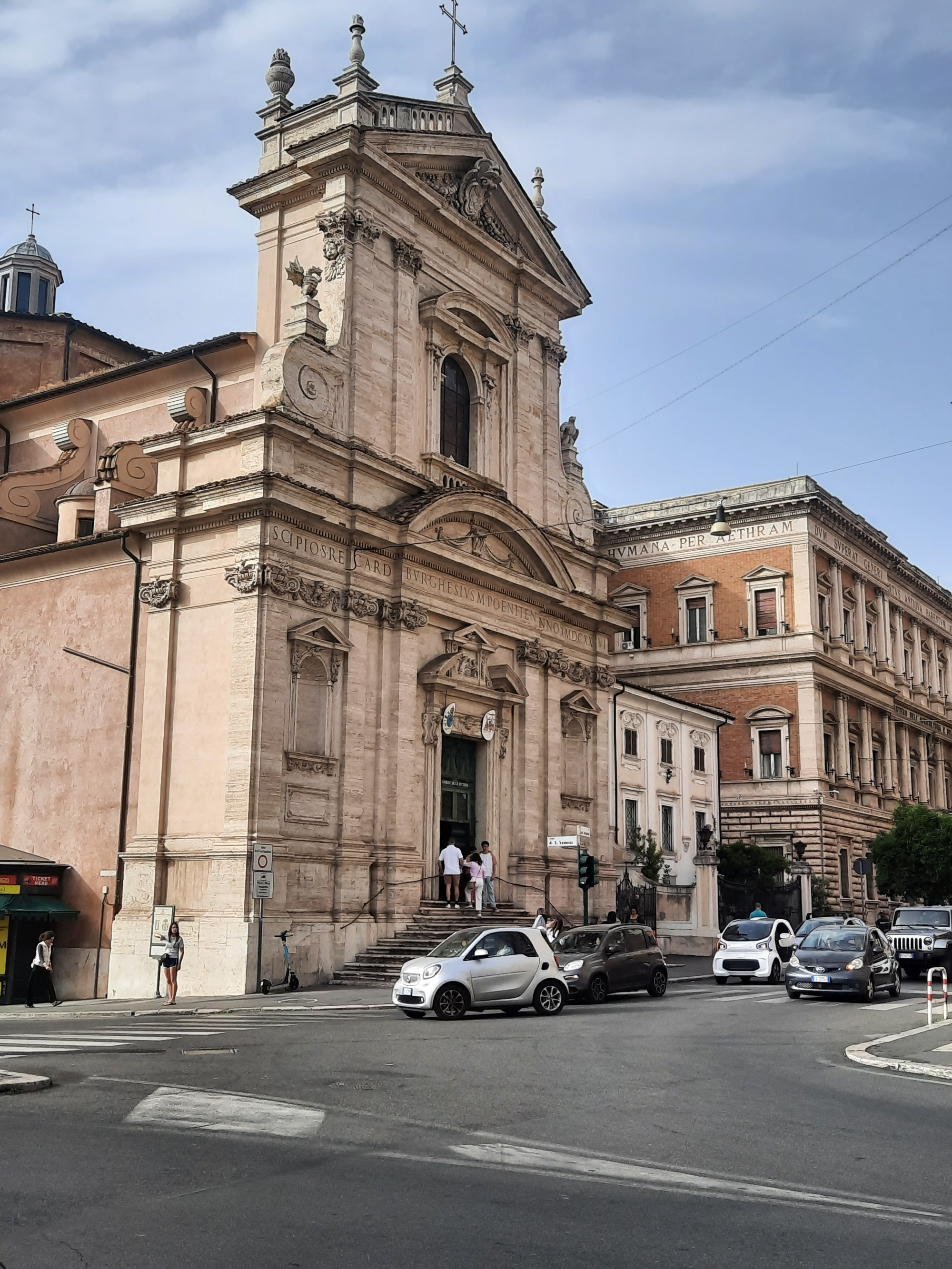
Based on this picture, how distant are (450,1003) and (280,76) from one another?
2419cm

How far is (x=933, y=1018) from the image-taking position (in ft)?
67.7

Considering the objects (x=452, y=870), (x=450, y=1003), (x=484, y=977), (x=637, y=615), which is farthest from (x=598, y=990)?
(x=637, y=615)

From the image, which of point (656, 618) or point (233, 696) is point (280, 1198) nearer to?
point (233, 696)

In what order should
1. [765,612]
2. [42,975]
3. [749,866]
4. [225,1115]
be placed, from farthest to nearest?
[765,612] < [749,866] < [42,975] < [225,1115]

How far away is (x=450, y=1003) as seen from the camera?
19.3 metres

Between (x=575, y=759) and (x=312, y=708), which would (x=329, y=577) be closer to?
(x=312, y=708)

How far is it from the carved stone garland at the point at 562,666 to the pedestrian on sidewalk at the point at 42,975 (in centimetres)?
1402

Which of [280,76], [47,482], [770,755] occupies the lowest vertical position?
[770,755]

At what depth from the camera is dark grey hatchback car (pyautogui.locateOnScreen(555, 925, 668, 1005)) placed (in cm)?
2323

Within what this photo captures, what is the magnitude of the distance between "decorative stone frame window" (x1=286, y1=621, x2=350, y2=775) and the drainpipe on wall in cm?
373

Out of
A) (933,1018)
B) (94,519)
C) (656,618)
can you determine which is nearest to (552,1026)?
(933,1018)

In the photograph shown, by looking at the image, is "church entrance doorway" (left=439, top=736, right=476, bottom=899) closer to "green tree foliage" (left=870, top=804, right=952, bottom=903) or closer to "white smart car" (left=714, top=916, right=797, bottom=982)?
"white smart car" (left=714, top=916, right=797, bottom=982)

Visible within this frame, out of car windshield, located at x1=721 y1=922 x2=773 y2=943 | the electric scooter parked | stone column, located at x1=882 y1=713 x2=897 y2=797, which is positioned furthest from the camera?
stone column, located at x1=882 y1=713 x2=897 y2=797

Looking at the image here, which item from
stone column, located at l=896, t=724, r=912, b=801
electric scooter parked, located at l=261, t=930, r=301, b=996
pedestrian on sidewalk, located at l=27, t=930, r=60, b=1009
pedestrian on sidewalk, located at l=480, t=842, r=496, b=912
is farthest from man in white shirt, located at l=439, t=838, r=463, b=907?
stone column, located at l=896, t=724, r=912, b=801
